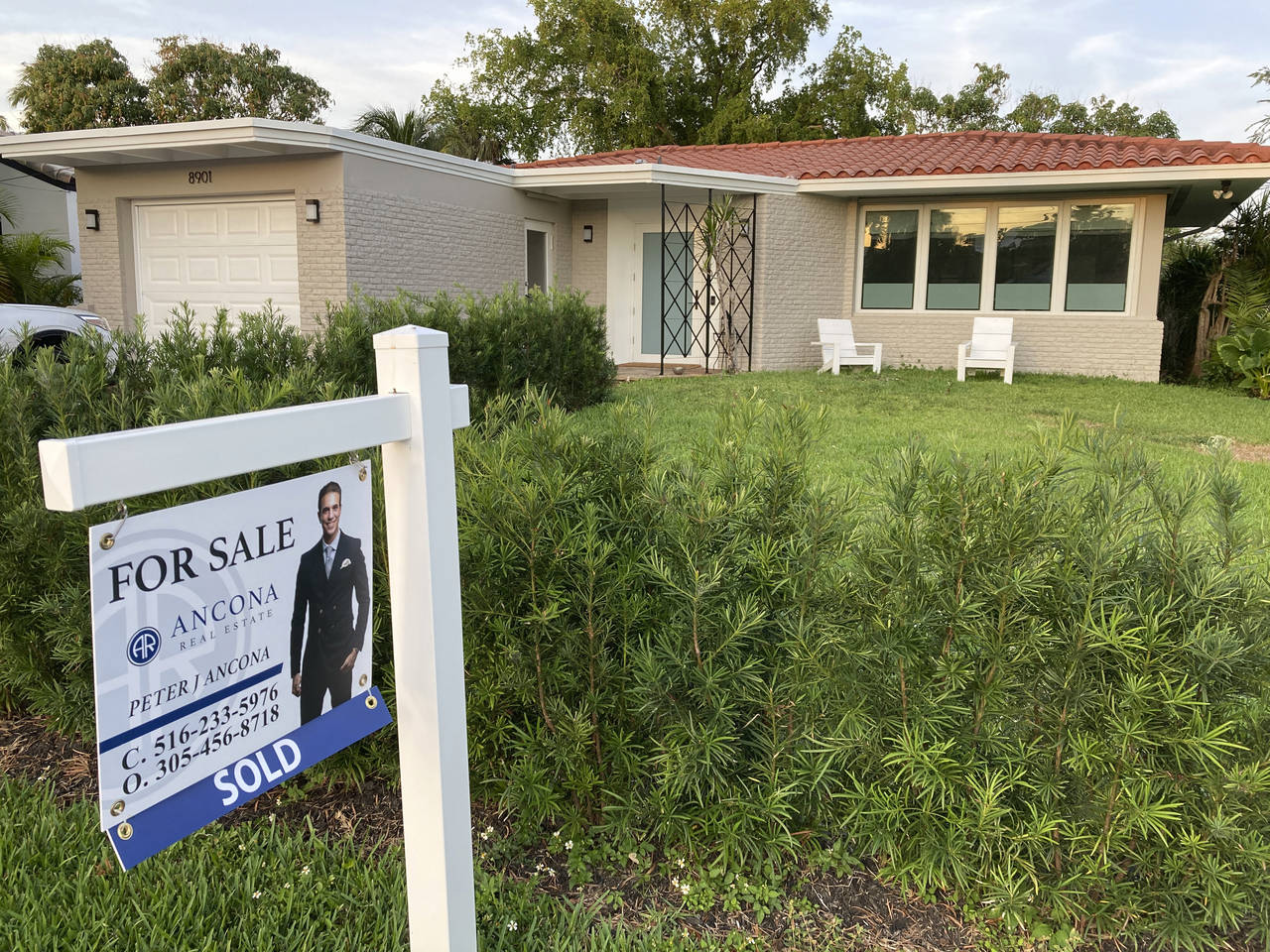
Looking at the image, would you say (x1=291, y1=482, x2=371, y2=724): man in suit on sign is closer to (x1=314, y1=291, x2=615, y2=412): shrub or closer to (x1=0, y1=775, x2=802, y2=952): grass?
(x1=0, y1=775, x2=802, y2=952): grass

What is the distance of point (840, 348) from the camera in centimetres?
1397

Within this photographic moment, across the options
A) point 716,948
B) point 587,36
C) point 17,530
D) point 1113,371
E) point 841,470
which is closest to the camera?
point 716,948

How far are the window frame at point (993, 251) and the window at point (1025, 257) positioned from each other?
0.23 feet

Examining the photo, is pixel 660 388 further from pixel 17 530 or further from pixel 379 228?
pixel 17 530

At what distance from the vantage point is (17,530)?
283 centimetres

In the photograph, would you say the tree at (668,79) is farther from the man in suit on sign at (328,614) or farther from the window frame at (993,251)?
the man in suit on sign at (328,614)

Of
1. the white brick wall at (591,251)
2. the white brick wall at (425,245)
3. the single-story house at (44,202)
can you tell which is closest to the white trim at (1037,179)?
the white brick wall at (591,251)

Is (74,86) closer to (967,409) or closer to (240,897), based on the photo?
(967,409)

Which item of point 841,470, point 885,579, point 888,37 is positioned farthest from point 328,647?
point 888,37

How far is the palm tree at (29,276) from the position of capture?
14499mm

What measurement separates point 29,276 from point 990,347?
49.9ft

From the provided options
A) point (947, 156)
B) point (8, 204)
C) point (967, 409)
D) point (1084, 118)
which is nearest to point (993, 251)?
point (947, 156)

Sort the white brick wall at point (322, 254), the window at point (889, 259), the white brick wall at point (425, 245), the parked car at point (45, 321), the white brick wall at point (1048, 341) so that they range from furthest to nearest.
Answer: the window at point (889, 259) < the white brick wall at point (1048, 341) < the white brick wall at point (425, 245) < the white brick wall at point (322, 254) < the parked car at point (45, 321)

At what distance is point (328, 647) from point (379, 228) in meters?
11.1
